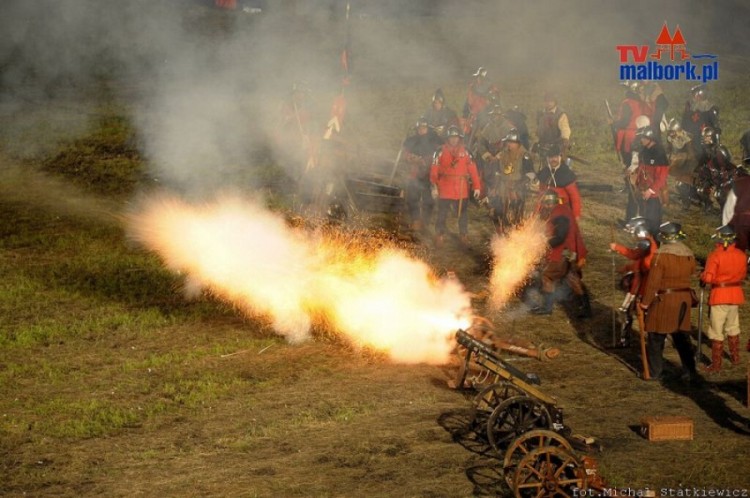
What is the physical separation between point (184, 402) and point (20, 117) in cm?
1419

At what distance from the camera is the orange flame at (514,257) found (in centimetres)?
1526

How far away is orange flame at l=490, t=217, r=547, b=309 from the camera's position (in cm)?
1526

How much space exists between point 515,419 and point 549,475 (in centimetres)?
136

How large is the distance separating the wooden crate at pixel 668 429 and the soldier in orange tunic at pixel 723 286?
234cm

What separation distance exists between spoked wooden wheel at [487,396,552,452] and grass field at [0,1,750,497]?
26 centimetres

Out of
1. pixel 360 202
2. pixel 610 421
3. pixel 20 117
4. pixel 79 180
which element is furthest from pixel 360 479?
pixel 20 117

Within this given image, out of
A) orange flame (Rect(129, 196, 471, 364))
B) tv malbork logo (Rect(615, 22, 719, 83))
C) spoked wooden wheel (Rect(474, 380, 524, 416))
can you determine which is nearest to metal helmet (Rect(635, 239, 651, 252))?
orange flame (Rect(129, 196, 471, 364))

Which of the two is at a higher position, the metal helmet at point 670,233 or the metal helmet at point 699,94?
the metal helmet at point 699,94

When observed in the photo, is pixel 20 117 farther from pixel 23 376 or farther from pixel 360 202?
pixel 23 376

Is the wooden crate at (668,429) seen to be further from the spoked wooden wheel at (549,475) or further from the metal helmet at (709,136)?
the metal helmet at (709,136)

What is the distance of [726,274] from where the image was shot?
1197 cm

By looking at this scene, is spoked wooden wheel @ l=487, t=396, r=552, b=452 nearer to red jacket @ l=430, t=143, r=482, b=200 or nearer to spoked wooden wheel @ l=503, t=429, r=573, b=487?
spoked wooden wheel @ l=503, t=429, r=573, b=487

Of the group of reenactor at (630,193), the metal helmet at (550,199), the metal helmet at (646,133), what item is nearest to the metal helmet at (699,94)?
the group of reenactor at (630,193)

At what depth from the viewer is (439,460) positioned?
9500 millimetres
